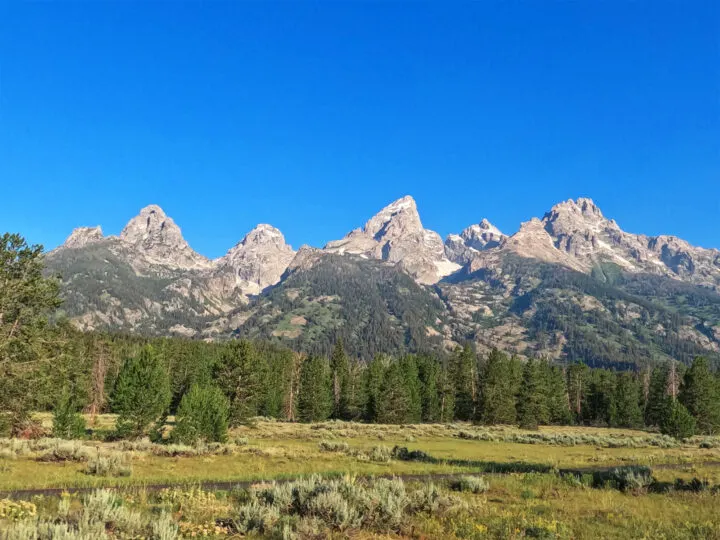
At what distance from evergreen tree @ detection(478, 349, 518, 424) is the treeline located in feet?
0.57

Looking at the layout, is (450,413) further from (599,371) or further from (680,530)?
(680,530)

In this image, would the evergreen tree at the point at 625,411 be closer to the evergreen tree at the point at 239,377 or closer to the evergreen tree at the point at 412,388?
the evergreen tree at the point at 412,388

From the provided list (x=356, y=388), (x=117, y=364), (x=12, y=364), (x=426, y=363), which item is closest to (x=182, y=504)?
(x=12, y=364)

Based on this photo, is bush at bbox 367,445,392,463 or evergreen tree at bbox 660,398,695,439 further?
evergreen tree at bbox 660,398,695,439

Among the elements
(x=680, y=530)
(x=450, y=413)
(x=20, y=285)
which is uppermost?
(x=20, y=285)

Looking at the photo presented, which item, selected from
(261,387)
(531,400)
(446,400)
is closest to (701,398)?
(531,400)

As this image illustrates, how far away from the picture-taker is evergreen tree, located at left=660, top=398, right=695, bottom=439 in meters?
53.4

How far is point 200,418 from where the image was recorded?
120 ft

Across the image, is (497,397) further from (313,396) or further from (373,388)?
(313,396)

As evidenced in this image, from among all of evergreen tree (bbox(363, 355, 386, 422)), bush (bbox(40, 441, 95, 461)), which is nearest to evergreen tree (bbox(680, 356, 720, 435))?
evergreen tree (bbox(363, 355, 386, 422))

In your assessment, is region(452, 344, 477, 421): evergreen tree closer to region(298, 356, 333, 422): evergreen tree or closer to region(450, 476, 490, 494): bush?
region(298, 356, 333, 422): evergreen tree

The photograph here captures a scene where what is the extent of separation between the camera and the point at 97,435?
→ 42.0 meters

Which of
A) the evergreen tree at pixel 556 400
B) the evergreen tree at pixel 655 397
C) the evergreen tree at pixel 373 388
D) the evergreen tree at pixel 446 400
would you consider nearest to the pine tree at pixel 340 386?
the evergreen tree at pixel 373 388

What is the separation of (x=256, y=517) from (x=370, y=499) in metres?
2.87
